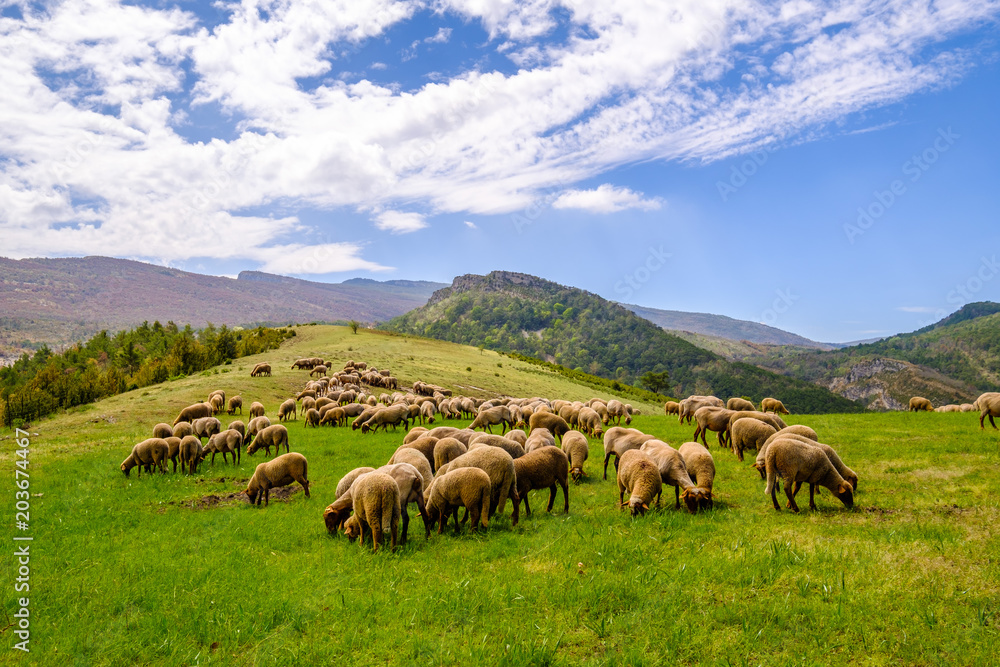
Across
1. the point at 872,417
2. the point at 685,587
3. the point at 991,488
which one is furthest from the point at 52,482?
the point at 872,417

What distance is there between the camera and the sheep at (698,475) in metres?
10.7

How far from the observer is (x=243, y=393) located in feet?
123

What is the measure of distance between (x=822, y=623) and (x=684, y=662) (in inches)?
75.7

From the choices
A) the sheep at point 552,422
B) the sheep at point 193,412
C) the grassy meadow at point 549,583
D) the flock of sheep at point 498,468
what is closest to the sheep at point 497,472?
the flock of sheep at point 498,468

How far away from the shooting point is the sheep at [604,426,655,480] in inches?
574

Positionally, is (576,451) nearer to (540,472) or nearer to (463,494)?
(540,472)

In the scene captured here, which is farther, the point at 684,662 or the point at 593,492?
the point at 593,492

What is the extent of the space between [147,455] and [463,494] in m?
14.2

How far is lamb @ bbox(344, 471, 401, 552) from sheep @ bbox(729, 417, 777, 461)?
460 inches

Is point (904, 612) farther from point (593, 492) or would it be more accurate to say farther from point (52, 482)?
point (52, 482)

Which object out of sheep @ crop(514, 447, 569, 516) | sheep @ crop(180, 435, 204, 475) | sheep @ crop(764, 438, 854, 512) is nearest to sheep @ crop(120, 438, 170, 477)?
sheep @ crop(180, 435, 204, 475)

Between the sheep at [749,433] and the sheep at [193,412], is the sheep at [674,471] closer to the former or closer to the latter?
the sheep at [749,433]

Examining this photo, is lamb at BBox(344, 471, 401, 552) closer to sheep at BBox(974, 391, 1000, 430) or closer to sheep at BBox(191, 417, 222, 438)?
sheep at BBox(191, 417, 222, 438)

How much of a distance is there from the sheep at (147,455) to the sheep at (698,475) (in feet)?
58.6
